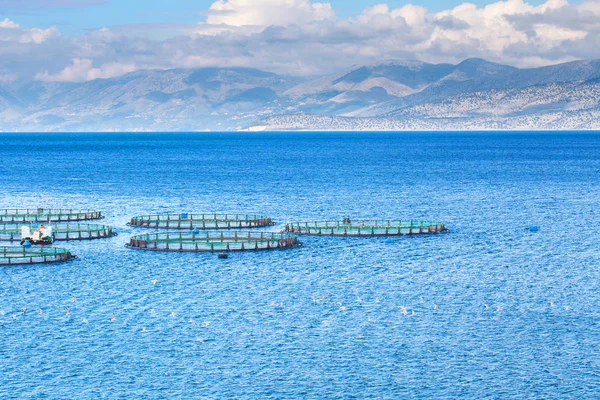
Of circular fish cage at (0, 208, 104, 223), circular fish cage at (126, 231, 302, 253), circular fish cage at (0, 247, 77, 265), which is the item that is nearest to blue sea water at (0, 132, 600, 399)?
circular fish cage at (126, 231, 302, 253)

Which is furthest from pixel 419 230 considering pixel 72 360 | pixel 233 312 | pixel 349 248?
pixel 72 360

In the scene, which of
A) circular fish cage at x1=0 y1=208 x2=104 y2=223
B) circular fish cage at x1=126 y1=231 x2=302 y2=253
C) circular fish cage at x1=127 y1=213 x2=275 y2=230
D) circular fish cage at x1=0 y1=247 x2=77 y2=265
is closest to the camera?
circular fish cage at x1=0 y1=247 x2=77 y2=265

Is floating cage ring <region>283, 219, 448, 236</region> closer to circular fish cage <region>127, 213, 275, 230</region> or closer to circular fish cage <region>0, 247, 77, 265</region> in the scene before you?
circular fish cage <region>127, 213, 275, 230</region>

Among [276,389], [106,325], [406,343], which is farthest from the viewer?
[106,325]

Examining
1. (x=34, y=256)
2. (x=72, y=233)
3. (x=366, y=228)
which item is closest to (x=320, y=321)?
(x=34, y=256)

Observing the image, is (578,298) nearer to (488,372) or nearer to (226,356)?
(488,372)

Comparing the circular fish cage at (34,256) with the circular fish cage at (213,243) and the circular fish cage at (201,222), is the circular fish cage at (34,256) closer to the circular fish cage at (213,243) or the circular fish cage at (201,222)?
the circular fish cage at (213,243)

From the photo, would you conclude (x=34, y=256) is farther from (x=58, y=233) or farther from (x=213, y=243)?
(x=213, y=243)
